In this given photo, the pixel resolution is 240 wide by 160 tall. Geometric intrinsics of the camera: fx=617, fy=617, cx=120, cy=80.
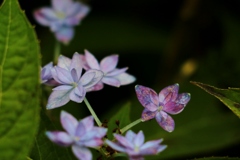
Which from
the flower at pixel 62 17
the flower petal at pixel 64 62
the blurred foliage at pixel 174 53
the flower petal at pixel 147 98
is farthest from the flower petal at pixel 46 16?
the flower petal at pixel 147 98

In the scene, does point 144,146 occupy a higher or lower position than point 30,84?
lower

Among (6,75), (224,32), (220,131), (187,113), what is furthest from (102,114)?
(6,75)

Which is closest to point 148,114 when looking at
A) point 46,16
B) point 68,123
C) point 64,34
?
point 68,123

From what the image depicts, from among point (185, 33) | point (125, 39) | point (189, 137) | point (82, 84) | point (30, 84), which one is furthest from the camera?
point (125, 39)

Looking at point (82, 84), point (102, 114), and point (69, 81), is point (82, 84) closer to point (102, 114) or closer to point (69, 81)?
point (69, 81)

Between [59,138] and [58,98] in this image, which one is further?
[58,98]

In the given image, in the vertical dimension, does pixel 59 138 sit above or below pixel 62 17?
below

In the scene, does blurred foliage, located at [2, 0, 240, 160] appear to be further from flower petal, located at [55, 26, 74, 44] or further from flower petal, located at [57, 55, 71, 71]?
flower petal, located at [57, 55, 71, 71]

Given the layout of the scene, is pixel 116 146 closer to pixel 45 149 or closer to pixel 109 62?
pixel 45 149
